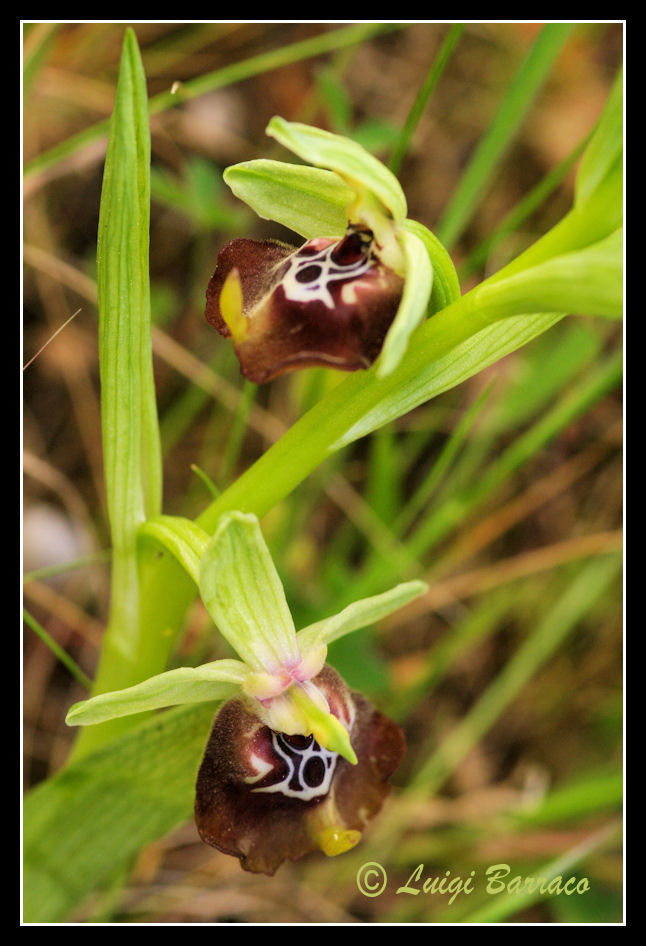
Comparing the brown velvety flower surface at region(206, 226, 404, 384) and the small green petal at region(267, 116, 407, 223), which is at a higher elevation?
the small green petal at region(267, 116, 407, 223)

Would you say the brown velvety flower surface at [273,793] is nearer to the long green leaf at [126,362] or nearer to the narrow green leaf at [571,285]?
the long green leaf at [126,362]

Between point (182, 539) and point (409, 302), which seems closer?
point (409, 302)

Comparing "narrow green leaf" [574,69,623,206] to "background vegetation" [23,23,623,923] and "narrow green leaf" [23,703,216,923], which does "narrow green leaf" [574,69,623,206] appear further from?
"narrow green leaf" [23,703,216,923]

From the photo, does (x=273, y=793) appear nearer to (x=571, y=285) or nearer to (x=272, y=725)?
(x=272, y=725)

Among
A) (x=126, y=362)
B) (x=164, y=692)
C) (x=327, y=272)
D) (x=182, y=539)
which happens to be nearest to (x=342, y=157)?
(x=327, y=272)

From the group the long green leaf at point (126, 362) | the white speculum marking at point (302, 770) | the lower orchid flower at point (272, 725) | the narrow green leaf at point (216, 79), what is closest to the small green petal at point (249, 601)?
the lower orchid flower at point (272, 725)

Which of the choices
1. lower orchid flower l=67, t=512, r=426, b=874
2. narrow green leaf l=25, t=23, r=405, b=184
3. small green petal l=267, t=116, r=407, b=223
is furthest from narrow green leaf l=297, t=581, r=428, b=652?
narrow green leaf l=25, t=23, r=405, b=184
